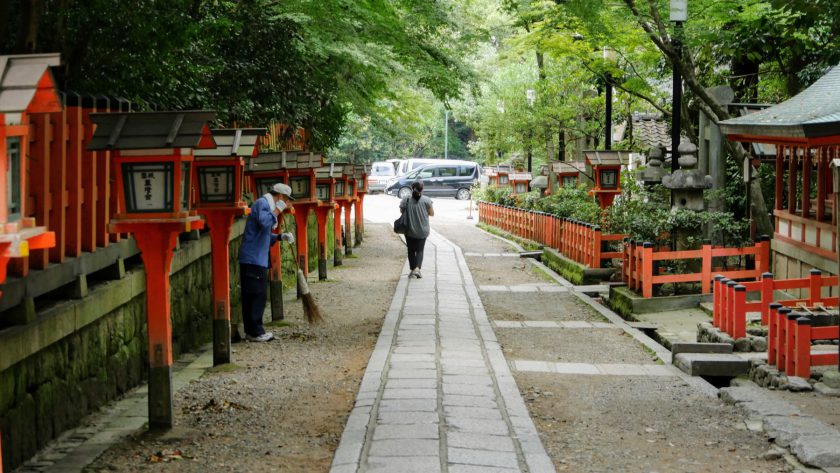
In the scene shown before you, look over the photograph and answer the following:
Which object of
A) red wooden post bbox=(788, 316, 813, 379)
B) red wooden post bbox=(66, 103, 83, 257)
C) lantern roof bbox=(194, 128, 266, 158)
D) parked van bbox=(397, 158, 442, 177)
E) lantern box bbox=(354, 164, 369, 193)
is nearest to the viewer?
red wooden post bbox=(66, 103, 83, 257)

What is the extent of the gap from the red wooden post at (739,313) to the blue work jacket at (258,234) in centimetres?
534

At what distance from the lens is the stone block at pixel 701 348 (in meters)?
11.0

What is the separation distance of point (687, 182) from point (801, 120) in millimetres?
5066

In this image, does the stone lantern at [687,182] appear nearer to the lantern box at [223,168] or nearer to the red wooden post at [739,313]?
the red wooden post at [739,313]

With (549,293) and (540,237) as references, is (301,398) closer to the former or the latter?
(549,293)

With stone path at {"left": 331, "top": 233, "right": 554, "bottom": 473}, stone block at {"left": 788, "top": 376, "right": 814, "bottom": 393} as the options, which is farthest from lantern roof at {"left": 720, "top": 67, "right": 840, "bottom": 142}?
stone path at {"left": 331, "top": 233, "right": 554, "bottom": 473}

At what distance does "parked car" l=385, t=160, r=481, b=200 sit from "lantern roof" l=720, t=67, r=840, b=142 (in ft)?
137

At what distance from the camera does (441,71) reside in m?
19.9

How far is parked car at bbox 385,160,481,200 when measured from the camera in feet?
185

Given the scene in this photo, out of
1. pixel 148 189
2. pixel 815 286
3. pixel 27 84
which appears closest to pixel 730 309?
pixel 815 286

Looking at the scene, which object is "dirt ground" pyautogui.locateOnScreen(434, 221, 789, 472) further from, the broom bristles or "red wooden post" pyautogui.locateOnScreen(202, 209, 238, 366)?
"red wooden post" pyautogui.locateOnScreen(202, 209, 238, 366)

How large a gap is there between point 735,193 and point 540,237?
7563mm

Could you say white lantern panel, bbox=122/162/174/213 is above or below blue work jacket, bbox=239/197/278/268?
above

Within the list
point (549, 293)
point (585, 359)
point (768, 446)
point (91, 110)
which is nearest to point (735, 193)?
point (549, 293)
